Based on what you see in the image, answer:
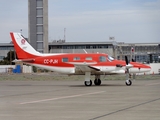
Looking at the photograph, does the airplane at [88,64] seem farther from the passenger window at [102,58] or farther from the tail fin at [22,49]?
the tail fin at [22,49]

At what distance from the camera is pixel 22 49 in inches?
1291

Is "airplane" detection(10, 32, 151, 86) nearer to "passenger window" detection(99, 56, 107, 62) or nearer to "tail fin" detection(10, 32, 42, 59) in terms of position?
"passenger window" detection(99, 56, 107, 62)

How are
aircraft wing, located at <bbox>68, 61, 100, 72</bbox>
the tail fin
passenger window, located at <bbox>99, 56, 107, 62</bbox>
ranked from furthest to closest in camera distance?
the tail fin
passenger window, located at <bbox>99, 56, 107, 62</bbox>
aircraft wing, located at <bbox>68, 61, 100, 72</bbox>

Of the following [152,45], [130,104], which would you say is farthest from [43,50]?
[130,104]

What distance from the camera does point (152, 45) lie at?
345 feet

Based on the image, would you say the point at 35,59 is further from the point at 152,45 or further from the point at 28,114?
the point at 152,45

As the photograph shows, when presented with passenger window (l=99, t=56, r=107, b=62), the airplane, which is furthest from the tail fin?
passenger window (l=99, t=56, r=107, b=62)

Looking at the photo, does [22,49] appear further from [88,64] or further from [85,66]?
[88,64]

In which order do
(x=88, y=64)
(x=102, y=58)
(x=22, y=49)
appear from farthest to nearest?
(x=22, y=49) < (x=102, y=58) < (x=88, y=64)

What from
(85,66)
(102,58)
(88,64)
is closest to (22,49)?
(85,66)

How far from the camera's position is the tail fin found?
1281 inches

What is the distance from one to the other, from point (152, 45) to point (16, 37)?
76.3 metres

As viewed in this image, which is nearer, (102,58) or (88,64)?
(88,64)

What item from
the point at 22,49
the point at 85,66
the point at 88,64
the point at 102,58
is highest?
the point at 22,49
